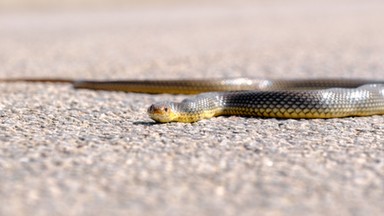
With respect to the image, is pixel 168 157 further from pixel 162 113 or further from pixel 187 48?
pixel 187 48

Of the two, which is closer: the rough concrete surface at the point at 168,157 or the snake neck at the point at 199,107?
the rough concrete surface at the point at 168,157

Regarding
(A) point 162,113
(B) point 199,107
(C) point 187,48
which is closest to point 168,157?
(A) point 162,113

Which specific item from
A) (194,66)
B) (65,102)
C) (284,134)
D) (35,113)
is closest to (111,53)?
(194,66)

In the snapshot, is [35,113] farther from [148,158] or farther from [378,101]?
[378,101]

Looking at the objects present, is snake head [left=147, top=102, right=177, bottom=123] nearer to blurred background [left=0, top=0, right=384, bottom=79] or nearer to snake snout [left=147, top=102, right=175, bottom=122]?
snake snout [left=147, top=102, right=175, bottom=122]

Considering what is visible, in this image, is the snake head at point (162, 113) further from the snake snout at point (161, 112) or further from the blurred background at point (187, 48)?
the blurred background at point (187, 48)

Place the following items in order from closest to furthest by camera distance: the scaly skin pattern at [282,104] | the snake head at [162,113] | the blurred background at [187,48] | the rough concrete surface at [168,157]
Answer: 1. the rough concrete surface at [168,157]
2. the snake head at [162,113]
3. the scaly skin pattern at [282,104]
4. the blurred background at [187,48]

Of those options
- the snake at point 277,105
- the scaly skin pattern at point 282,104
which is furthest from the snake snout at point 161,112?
the scaly skin pattern at point 282,104
